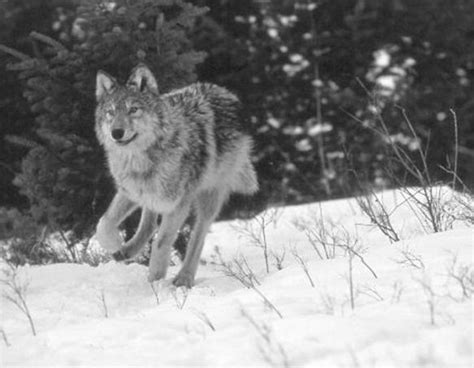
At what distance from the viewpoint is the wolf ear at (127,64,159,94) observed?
18.3 ft

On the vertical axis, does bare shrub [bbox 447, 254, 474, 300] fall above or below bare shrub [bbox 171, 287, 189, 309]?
above

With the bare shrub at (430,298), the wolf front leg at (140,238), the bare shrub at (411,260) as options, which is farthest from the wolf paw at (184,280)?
the bare shrub at (430,298)

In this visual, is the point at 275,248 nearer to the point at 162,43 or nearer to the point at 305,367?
the point at 162,43

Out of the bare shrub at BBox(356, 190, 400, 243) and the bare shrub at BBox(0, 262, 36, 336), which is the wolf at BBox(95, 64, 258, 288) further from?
the bare shrub at BBox(356, 190, 400, 243)

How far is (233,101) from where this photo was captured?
21.7 feet

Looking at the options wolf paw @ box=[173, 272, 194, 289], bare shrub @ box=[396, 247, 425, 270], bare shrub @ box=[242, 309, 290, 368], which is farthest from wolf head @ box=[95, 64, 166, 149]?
bare shrub @ box=[242, 309, 290, 368]

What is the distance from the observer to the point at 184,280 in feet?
17.9

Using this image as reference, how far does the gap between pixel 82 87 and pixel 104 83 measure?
0.96 m

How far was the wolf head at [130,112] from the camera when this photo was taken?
5414mm

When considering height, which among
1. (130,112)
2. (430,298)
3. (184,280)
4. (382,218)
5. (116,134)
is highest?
(130,112)

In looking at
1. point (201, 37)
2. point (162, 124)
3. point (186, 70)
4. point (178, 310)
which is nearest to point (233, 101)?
point (186, 70)

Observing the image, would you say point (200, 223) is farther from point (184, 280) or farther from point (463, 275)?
point (463, 275)

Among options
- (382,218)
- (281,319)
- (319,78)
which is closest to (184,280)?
(382,218)

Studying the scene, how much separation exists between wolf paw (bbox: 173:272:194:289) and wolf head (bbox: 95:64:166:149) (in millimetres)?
1006
